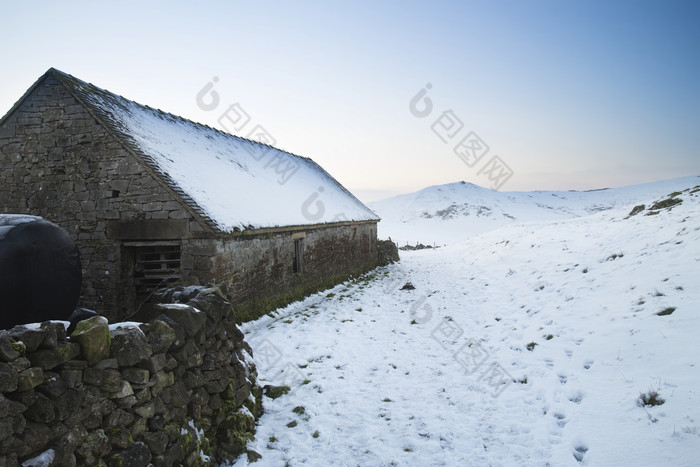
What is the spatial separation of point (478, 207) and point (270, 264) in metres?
76.1

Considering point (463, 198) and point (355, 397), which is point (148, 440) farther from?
point (463, 198)

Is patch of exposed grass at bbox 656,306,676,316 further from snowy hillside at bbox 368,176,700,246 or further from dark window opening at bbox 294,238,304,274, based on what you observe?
snowy hillside at bbox 368,176,700,246

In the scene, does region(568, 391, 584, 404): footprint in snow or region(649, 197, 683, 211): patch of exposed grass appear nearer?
region(568, 391, 584, 404): footprint in snow

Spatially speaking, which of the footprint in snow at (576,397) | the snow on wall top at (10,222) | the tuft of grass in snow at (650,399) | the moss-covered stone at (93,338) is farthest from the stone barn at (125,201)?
the tuft of grass in snow at (650,399)

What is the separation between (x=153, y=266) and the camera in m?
9.98

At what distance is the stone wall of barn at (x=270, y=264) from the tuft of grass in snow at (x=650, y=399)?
839 centimetres

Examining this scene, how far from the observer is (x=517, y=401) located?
577cm

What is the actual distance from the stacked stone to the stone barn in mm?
4184

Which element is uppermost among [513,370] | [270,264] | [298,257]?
[298,257]

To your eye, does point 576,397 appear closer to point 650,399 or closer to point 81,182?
point 650,399

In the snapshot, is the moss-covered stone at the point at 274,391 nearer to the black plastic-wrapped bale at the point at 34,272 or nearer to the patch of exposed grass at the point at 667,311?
the black plastic-wrapped bale at the point at 34,272

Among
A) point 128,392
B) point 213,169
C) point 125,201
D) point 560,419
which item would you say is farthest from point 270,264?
point 560,419

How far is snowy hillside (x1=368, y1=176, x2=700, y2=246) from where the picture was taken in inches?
2544

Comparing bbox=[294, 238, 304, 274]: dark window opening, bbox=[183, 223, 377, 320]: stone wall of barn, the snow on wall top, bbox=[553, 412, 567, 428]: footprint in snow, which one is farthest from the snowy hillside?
the snow on wall top
